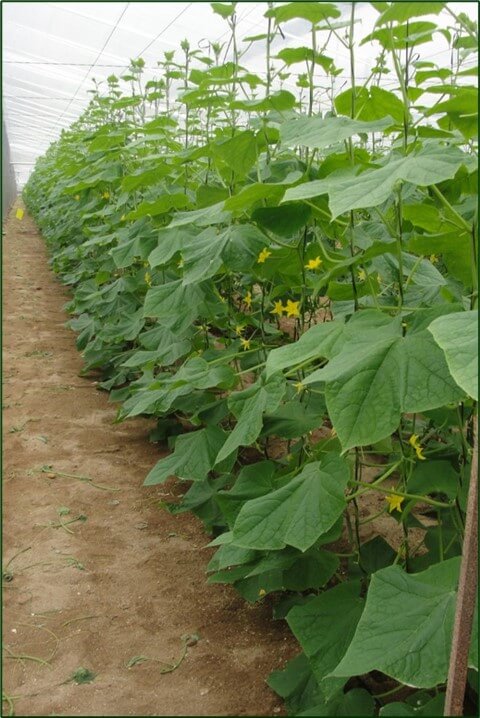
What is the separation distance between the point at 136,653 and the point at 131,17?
1009 cm

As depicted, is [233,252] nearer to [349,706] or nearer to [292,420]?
[292,420]

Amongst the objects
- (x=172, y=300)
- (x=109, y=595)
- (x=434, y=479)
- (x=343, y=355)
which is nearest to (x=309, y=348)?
(x=343, y=355)

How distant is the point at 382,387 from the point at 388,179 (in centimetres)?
37

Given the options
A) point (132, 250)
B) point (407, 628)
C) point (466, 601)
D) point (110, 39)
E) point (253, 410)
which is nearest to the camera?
point (466, 601)

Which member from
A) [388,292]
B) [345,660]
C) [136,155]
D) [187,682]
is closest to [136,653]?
[187,682]

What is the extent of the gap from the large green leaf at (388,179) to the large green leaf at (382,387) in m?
0.29

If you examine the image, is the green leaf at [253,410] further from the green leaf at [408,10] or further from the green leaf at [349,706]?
the green leaf at [408,10]

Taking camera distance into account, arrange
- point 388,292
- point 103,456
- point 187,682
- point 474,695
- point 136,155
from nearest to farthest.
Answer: point 474,695 < point 187,682 < point 388,292 < point 103,456 < point 136,155

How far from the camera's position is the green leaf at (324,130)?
4.83 feet

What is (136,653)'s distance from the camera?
2.33m

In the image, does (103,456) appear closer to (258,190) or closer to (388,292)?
(388,292)

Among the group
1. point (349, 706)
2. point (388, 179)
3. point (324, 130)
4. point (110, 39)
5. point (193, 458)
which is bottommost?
point (349, 706)

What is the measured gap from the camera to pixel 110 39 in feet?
38.7

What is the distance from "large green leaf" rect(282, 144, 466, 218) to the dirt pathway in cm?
144
